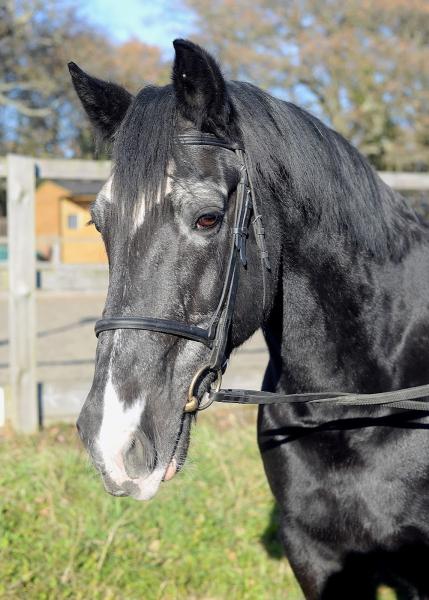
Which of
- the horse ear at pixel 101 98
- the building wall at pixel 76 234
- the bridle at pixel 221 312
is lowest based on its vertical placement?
the building wall at pixel 76 234

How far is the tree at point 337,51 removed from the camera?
715 inches

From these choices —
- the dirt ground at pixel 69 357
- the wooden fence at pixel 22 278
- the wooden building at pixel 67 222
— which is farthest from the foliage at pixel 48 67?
the wooden fence at pixel 22 278

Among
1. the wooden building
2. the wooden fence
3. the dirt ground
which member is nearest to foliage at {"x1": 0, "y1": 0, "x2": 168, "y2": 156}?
the wooden building

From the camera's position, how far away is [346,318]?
2.17m

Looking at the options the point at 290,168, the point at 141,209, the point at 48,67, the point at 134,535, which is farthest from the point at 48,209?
the point at 141,209

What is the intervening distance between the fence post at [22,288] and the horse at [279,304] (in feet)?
8.26

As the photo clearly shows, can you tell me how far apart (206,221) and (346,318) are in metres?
0.74

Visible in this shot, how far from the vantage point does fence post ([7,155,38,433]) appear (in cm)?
446

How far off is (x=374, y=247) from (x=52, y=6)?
84.3 feet

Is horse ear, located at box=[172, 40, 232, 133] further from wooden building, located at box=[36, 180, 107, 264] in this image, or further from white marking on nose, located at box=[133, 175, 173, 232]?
wooden building, located at box=[36, 180, 107, 264]

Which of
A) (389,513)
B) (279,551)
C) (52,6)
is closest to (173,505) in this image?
(279,551)

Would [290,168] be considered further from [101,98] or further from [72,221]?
[72,221]

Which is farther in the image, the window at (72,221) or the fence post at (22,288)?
the window at (72,221)

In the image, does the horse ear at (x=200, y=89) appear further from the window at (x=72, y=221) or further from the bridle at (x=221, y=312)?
the window at (x=72, y=221)
